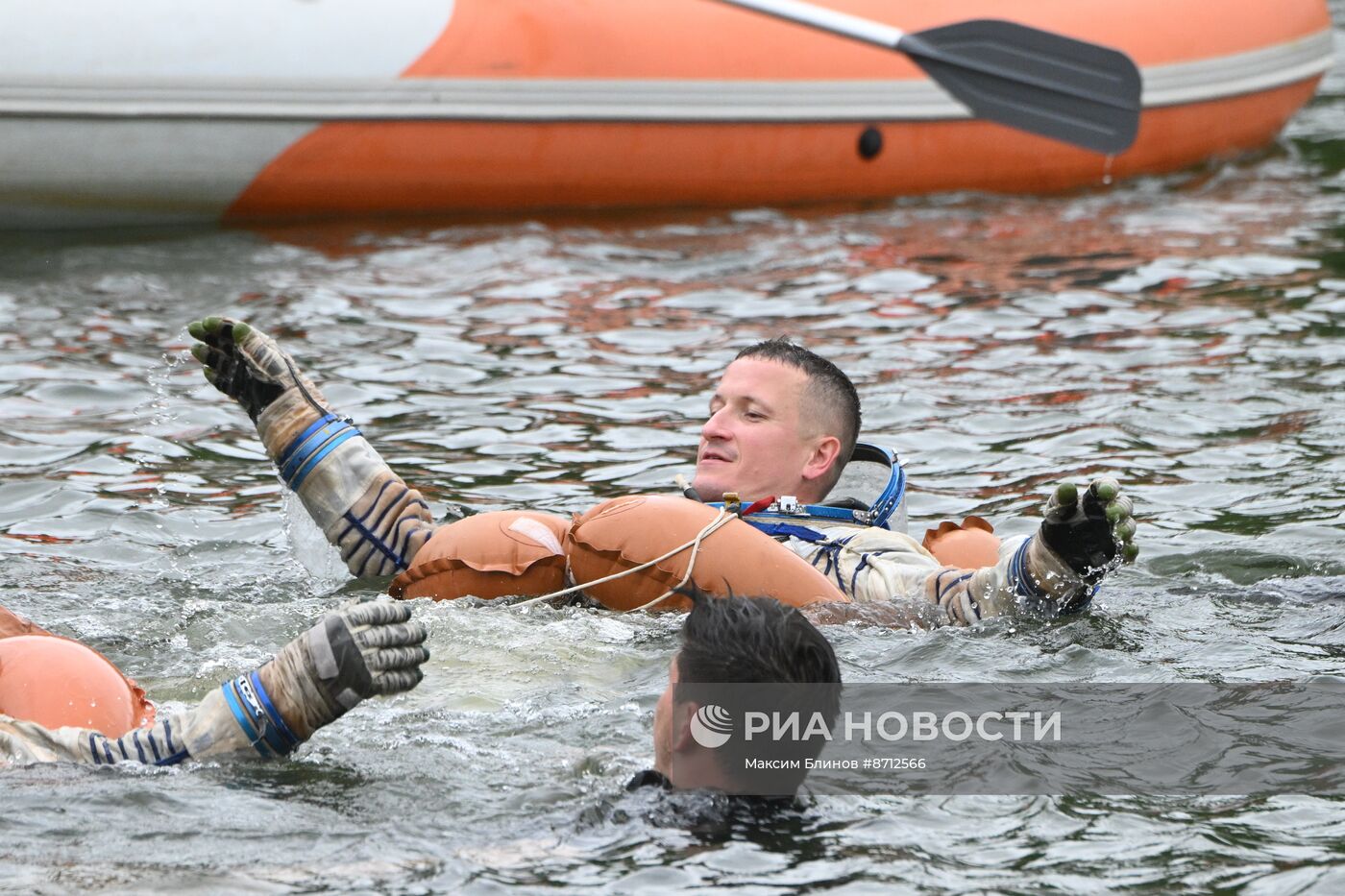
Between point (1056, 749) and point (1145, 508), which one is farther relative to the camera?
point (1145, 508)

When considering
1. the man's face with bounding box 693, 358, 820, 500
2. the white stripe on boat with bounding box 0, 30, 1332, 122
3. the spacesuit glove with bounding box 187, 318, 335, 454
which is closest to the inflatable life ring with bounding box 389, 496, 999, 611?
the man's face with bounding box 693, 358, 820, 500

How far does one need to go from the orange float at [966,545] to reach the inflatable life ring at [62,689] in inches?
90.5

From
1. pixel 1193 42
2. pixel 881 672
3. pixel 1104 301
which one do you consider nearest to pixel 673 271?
pixel 1104 301

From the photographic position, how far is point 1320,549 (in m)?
5.54

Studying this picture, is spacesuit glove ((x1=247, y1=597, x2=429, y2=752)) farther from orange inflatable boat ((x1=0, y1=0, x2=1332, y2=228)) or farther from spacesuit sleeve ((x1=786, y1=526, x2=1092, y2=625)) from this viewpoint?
orange inflatable boat ((x1=0, y1=0, x2=1332, y2=228))

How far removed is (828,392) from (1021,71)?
5.45 m

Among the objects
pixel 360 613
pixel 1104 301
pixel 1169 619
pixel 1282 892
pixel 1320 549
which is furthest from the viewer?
pixel 1104 301

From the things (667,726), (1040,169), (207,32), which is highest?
(207,32)

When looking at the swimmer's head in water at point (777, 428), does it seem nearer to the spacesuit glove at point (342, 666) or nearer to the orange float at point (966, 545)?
the orange float at point (966, 545)

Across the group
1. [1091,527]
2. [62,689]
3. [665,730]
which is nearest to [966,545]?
[1091,527]

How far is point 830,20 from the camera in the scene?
32.0ft

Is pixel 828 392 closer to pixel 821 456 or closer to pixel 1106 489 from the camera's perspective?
pixel 821 456

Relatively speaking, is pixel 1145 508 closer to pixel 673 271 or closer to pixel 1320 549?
pixel 1320 549

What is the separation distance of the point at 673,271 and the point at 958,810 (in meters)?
5.56
